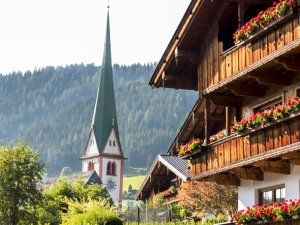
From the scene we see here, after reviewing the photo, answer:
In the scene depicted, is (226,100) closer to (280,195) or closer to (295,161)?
(280,195)

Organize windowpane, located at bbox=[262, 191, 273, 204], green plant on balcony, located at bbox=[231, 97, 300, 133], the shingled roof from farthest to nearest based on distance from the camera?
the shingled roof → windowpane, located at bbox=[262, 191, 273, 204] → green plant on balcony, located at bbox=[231, 97, 300, 133]

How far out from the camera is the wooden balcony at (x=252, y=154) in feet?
56.0

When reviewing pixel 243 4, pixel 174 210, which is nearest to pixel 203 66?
pixel 243 4

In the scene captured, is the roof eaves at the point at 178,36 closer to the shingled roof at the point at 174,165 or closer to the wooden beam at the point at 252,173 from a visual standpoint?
the wooden beam at the point at 252,173

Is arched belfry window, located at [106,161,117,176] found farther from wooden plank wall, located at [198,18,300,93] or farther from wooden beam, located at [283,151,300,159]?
wooden beam, located at [283,151,300,159]

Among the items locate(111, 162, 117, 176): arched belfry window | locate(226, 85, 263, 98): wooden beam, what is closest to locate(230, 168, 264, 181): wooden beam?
locate(226, 85, 263, 98): wooden beam

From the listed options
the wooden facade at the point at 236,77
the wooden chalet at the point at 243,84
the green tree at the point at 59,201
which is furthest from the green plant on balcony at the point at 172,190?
the wooden chalet at the point at 243,84

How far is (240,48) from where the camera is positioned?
19.7 metres

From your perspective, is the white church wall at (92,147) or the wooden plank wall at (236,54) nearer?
the wooden plank wall at (236,54)

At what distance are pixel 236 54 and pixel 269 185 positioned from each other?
12.5 feet

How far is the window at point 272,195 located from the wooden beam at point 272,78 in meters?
2.81

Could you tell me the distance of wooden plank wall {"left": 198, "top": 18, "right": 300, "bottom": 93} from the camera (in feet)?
56.0

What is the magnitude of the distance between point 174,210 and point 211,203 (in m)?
7.48

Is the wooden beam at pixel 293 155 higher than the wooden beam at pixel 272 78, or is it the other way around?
the wooden beam at pixel 272 78
